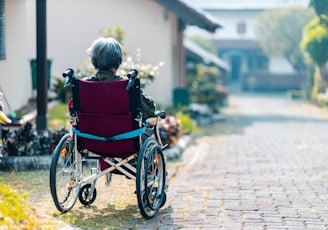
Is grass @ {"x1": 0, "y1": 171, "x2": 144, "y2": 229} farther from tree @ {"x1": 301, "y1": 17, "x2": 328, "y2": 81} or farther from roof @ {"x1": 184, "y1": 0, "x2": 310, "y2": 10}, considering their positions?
roof @ {"x1": 184, "y1": 0, "x2": 310, "y2": 10}

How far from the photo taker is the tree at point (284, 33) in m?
48.8

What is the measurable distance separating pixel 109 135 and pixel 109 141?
6cm

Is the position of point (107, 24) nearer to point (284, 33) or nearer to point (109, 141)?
point (109, 141)

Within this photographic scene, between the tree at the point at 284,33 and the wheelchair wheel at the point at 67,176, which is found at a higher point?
the tree at the point at 284,33

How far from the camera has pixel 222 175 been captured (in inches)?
391

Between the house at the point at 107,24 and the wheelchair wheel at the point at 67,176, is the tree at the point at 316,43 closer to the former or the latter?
the house at the point at 107,24

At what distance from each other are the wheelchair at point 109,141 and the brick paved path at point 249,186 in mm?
439

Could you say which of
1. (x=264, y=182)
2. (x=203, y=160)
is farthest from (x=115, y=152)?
(x=203, y=160)

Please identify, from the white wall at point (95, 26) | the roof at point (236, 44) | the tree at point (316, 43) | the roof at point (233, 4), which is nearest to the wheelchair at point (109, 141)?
the white wall at point (95, 26)

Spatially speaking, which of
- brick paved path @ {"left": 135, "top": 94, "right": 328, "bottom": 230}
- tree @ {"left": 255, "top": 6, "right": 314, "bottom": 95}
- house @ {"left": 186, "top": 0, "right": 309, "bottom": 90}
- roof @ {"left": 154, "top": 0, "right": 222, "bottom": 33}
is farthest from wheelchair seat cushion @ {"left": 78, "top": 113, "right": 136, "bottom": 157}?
house @ {"left": 186, "top": 0, "right": 309, "bottom": 90}

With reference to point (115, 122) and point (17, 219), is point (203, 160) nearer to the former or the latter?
point (115, 122)

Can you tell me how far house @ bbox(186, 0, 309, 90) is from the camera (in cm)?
5556

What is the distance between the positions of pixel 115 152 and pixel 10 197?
1.57 meters

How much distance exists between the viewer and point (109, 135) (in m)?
6.70
